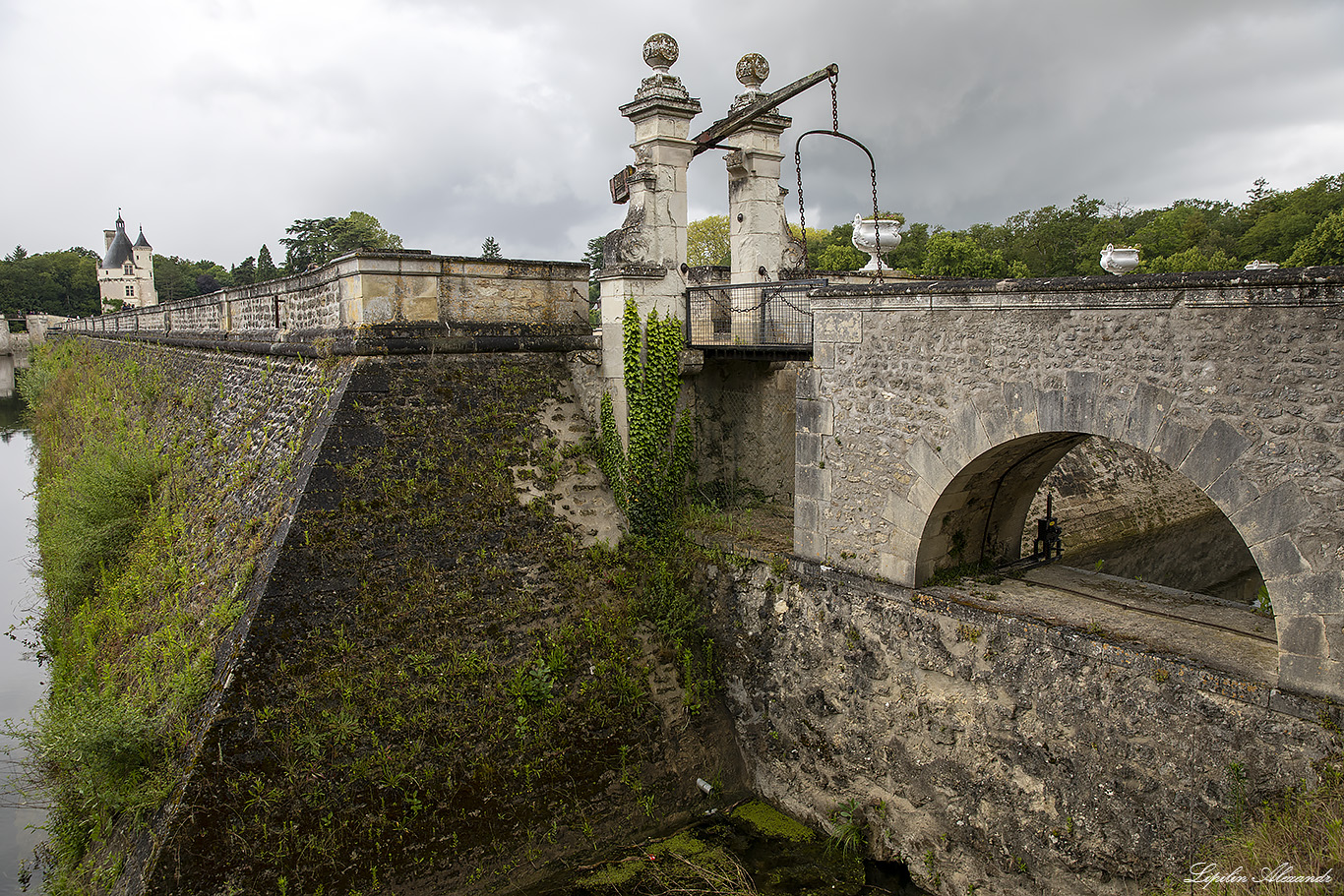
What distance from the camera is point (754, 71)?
10.9 metres

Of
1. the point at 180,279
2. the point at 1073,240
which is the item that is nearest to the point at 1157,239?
the point at 1073,240

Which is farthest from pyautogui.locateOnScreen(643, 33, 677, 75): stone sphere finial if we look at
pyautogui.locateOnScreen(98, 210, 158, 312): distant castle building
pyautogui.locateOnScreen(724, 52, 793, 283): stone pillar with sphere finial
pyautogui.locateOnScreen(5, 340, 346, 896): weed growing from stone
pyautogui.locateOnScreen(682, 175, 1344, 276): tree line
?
pyautogui.locateOnScreen(98, 210, 158, 312): distant castle building

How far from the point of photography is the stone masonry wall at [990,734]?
18.8 feet

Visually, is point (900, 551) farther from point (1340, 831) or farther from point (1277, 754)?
point (1340, 831)

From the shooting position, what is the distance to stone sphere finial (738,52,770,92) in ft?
35.7

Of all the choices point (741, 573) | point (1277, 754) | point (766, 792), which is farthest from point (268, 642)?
point (1277, 754)

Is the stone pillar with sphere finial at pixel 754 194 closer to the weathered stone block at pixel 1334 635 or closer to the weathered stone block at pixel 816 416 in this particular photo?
the weathered stone block at pixel 816 416

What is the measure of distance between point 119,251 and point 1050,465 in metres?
65.2

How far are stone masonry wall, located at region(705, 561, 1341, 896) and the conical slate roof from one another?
205 ft

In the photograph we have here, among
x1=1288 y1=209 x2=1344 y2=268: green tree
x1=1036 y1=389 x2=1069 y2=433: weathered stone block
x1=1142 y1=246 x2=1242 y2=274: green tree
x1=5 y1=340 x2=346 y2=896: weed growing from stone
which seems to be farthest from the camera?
x1=1142 y1=246 x2=1242 y2=274: green tree

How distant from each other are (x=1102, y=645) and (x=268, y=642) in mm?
6766

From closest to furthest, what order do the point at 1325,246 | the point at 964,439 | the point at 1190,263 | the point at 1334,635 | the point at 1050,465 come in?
the point at 1334,635
the point at 964,439
the point at 1050,465
the point at 1325,246
the point at 1190,263

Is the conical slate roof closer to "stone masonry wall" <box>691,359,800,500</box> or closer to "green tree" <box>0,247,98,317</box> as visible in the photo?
"green tree" <box>0,247,98,317</box>

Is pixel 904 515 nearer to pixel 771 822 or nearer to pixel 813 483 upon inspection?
pixel 813 483
